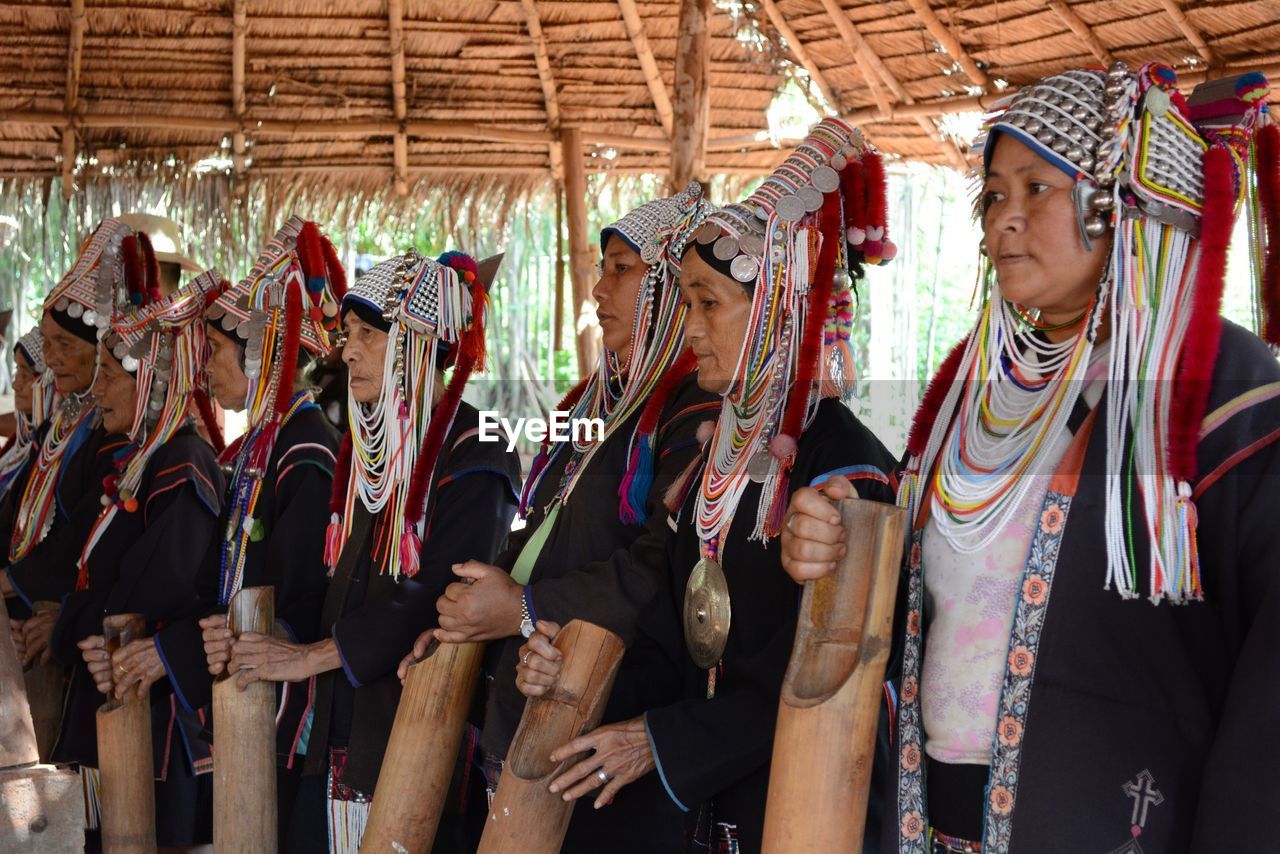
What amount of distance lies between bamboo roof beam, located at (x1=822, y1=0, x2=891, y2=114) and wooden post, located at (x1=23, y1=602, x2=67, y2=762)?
4.60 meters

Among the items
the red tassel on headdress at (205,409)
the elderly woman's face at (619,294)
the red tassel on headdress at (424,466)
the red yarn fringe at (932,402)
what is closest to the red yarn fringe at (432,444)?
the red tassel on headdress at (424,466)

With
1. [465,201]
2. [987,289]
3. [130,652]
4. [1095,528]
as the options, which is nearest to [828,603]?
[1095,528]

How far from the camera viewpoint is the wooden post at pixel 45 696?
4.88 m

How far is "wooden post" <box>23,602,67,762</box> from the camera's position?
488cm

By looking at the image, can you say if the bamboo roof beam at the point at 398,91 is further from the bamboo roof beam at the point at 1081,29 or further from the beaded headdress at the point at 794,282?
the beaded headdress at the point at 794,282

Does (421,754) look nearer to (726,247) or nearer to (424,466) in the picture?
(424,466)

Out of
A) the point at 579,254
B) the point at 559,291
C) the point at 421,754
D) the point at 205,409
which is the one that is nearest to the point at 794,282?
the point at 421,754

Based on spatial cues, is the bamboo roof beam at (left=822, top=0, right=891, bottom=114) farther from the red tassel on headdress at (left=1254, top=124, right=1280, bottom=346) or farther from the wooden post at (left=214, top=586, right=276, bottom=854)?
the red tassel on headdress at (left=1254, top=124, right=1280, bottom=346)

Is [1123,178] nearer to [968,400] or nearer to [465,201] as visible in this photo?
[968,400]

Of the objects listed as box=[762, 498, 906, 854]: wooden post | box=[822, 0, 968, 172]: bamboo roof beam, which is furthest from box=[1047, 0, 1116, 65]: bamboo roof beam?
box=[762, 498, 906, 854]: wooden post

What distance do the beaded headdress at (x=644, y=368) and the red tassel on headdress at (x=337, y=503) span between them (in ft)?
1.97

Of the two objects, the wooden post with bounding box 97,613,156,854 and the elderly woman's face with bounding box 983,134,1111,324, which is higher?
the elderly woman's face with bounding box 983,134,1111,324

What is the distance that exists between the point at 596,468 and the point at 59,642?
2.36 metres

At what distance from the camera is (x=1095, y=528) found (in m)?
1.80
